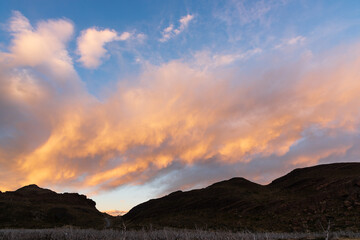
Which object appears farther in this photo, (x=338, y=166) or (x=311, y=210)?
(x=338, y=166)

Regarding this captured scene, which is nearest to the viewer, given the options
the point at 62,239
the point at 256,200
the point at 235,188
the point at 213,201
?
the point at 62,239

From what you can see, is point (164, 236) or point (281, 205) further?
point (281, 205)

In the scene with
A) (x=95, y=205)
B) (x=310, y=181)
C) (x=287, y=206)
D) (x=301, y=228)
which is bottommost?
(x=301, y=228)

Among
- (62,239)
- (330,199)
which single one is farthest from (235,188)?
(62,239)

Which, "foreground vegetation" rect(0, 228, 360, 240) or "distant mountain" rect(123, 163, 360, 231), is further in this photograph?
"distant mountain" rect(123, 163, 360, 231)

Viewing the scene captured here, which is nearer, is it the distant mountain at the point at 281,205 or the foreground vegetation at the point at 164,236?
the foreground vegetation at the point at 164,236

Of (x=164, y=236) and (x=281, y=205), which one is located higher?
(x=281, y=205)

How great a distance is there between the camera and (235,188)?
78375 mm

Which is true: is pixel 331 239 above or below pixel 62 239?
below

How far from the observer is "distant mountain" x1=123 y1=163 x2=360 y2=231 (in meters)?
42.9

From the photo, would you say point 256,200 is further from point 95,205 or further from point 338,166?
point 95,205

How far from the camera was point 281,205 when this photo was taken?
53344 mm

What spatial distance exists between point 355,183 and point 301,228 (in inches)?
743

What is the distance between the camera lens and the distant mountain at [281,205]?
42.9 metres
